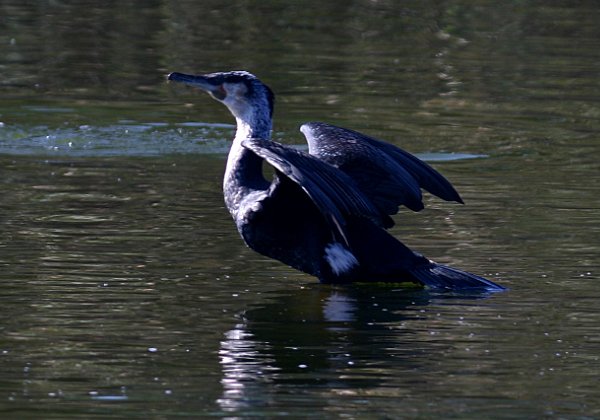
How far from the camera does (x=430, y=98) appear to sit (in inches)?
564

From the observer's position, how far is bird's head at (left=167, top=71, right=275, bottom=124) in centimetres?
853

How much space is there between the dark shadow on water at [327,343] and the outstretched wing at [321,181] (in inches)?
17.7

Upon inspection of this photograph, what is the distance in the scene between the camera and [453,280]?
7961 mm

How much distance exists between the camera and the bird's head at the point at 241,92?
8.53 meters

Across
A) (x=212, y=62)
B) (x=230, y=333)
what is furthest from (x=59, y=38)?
(x=230, y=333)

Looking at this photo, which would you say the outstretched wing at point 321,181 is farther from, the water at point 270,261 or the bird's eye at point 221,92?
the bird's eye at point 221,92

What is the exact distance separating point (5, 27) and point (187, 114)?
17.1ft

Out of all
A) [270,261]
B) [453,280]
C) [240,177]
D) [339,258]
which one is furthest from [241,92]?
[453,280]

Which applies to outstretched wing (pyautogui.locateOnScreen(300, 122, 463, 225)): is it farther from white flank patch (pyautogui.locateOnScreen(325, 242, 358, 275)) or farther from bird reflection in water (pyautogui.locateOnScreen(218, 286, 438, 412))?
bird reflection in water (pyautogui.locateOnScreen(218, 286, 438, 412))

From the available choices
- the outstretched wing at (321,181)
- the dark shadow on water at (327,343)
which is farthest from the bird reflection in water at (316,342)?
the outstretched wing at (321,181)

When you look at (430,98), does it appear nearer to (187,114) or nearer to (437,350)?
(187,114)

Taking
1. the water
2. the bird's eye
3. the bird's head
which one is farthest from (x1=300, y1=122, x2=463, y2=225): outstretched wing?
the bird's eye

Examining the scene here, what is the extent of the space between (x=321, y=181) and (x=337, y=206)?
199 millimetres

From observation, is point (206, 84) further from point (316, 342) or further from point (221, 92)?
point (316, 342)
